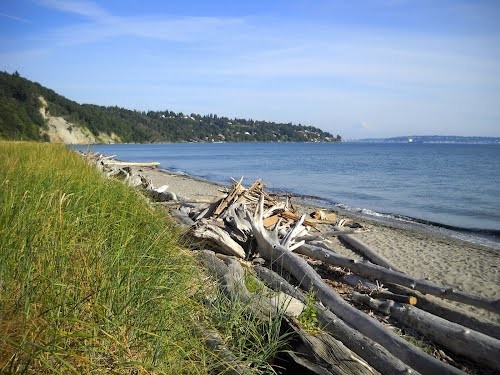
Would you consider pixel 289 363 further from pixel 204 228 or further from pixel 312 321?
pixel 204 228

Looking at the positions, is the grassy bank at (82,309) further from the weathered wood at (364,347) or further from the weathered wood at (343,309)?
the weathered wood at (343,309)

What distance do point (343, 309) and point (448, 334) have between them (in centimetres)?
117

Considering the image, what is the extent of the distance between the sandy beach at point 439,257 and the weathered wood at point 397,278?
108 centimetres

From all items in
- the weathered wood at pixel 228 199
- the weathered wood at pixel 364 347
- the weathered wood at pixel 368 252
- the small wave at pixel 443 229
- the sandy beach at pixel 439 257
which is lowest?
the small wave at pixel 443 229

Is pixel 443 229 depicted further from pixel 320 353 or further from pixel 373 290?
pixel 320 353

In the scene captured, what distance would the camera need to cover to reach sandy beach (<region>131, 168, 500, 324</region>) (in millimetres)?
7617

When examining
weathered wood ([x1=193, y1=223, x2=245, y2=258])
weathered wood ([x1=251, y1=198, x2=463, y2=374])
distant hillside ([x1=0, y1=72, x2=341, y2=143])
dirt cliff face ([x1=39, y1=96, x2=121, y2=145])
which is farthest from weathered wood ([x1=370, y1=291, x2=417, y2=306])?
dirt cliff face ([x1=39, y1=96, x2=121, y2=145])

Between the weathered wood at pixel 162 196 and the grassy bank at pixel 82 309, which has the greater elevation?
the grassy bank at pixel 82 309

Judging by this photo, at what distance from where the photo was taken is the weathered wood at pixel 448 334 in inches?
157

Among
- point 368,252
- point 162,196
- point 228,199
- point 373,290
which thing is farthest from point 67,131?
point 373,290

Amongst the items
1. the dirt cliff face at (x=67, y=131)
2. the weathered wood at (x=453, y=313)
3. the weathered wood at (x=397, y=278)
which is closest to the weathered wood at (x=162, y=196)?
the weathered wood at (x=397, y=278)

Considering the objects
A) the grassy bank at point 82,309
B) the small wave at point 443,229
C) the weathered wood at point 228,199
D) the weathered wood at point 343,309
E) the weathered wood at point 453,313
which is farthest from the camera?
the small wave at point 443,229

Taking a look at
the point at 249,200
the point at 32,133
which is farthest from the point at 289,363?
the point at 32,133

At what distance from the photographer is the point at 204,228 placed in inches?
Answer: 263
